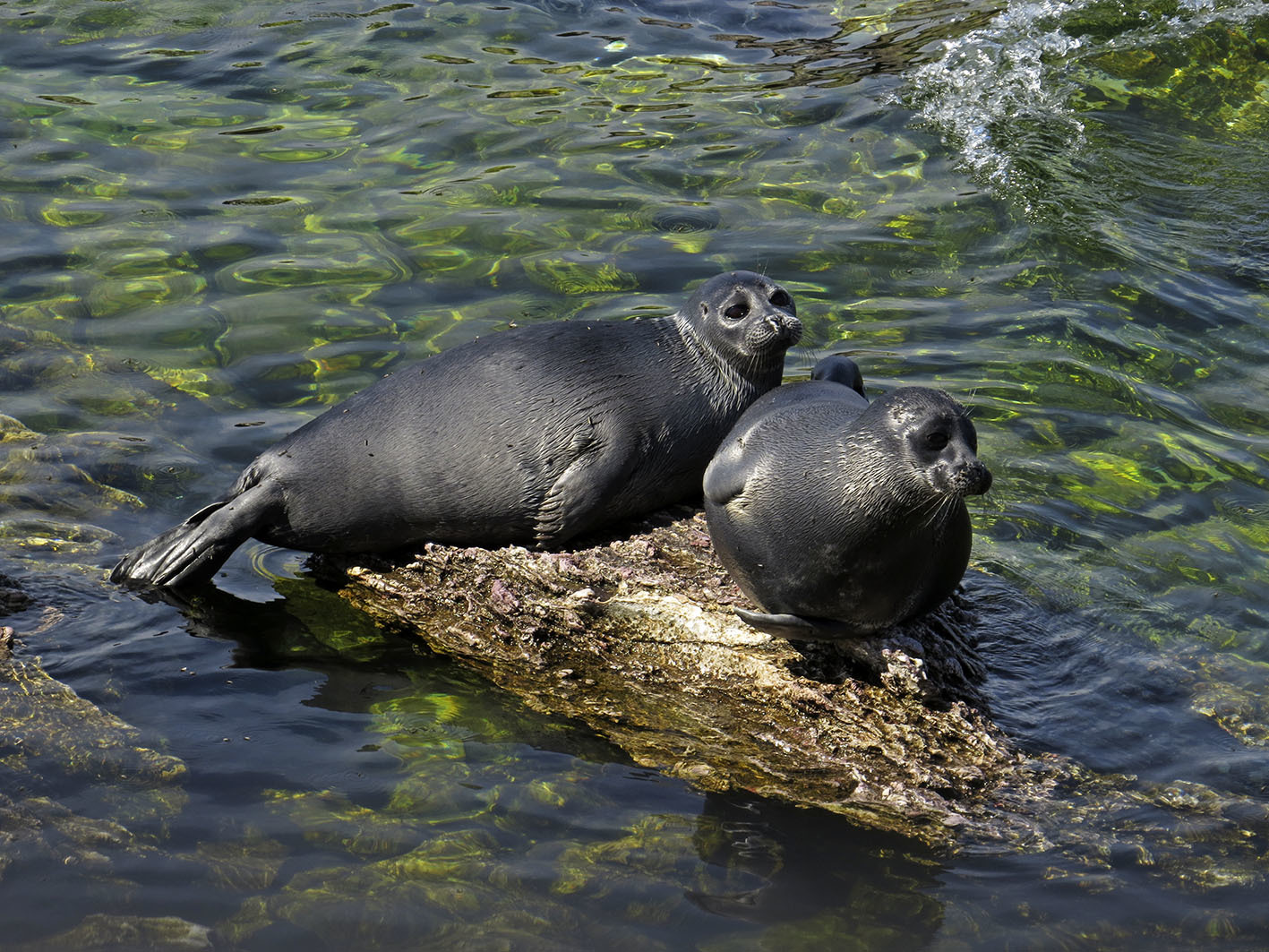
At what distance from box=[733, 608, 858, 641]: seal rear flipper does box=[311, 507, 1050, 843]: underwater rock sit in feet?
0.56

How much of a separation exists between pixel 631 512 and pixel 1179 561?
2.67 metres

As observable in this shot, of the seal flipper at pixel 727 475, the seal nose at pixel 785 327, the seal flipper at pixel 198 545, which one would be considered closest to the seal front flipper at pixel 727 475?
the seal flipper at pixel 727 475

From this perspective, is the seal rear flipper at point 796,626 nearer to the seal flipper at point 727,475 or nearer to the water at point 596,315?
the seal flipper at point 727,475

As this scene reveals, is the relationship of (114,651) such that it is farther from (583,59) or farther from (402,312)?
(583,59)

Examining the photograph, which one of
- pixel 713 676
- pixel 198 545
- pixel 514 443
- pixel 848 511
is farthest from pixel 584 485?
pixel 198 545

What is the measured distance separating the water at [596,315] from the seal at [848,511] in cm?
71

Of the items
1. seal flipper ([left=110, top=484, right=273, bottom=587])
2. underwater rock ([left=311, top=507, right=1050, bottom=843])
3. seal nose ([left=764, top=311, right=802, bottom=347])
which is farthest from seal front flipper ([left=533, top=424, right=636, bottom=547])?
seal flipper ([left=110, top=484, right=273, bottom=587])

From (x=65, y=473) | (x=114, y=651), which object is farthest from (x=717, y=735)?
(x=65, y=473)

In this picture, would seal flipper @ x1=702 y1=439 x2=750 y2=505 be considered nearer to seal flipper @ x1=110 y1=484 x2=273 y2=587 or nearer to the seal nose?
the seal nose

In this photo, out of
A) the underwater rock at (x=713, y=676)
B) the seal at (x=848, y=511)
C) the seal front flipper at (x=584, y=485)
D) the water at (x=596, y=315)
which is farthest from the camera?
the seal front flipper at (x=584, y=485)

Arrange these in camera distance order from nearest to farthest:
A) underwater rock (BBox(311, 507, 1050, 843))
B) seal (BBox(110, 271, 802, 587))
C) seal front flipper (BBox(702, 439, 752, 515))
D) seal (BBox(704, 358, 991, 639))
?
seal (BBox(704, 358, 991, 639)), underwater rock (BBox(311, 507, 1050, 843)), seal front flipper (BBox(702, 439, 752, 515)), seal (BBox(110, 271, 802, 587))

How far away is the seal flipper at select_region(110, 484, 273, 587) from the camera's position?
590 cm

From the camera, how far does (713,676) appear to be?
17.2ft

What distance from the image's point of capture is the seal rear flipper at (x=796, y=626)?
4930 mm
